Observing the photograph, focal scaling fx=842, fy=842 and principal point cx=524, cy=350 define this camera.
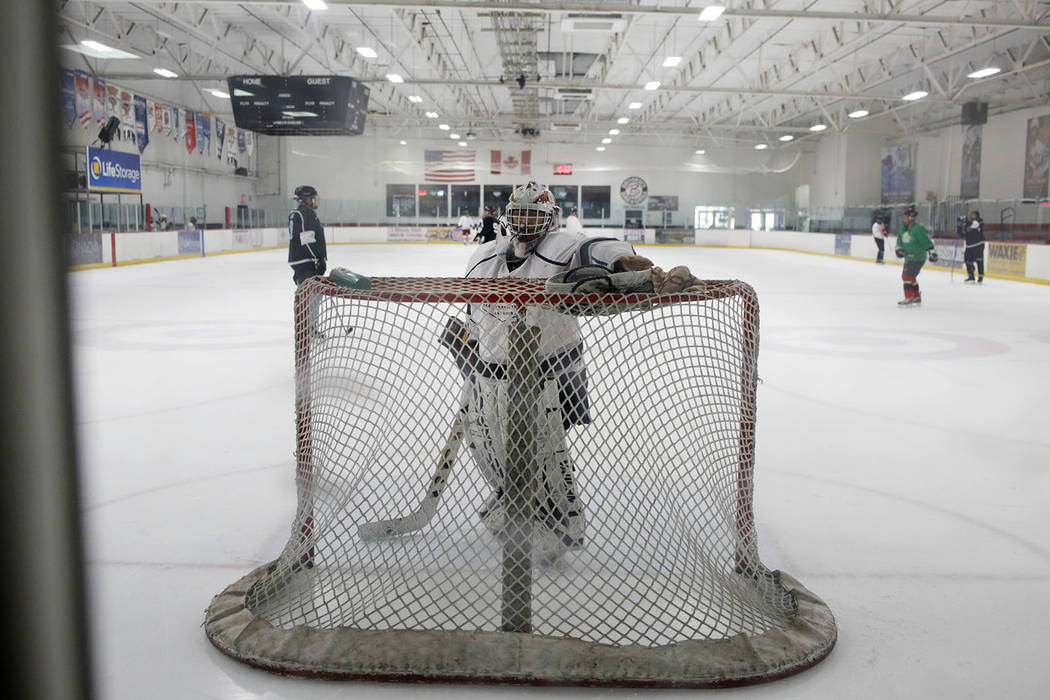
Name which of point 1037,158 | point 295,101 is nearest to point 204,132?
point 295,101

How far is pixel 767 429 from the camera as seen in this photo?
4.54 meters

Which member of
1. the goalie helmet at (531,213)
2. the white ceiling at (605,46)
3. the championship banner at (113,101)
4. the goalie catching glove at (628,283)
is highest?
the white ceiling at (605,46)

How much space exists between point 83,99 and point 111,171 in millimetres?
4264

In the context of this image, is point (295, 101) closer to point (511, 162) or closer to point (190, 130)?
point (190, 130)

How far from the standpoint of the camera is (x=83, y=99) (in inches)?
720

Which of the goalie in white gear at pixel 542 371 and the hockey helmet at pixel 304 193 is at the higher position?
the hockey helmet at pixel 304 193

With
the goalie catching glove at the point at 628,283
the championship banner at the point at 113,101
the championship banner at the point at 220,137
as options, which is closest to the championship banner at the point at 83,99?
the championship banner at the point at 113,101

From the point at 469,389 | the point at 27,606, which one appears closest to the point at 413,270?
the point at 469,389

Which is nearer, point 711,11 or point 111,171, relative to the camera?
point 711,11

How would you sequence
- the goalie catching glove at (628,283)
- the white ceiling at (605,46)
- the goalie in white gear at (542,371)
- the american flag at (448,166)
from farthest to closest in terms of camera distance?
the american flag at (448,166), the white ceiling at (605,46), the goalie in white gear at (542,371), the goalie catching glove at (628,283)

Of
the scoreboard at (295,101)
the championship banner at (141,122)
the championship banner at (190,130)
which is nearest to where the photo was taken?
the scoreboard at (295,101)

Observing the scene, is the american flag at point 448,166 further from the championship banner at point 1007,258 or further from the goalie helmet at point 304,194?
the goalie helmet at point 304,194

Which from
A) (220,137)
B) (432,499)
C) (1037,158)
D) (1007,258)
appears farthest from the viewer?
(220,137)

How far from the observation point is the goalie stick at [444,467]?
2547 mm
